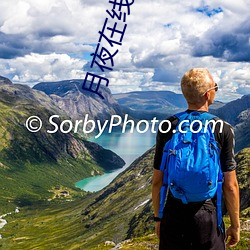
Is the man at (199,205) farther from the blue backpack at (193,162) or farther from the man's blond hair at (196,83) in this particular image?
the blue backpack at (193,162)

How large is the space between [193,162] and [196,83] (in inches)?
92.7

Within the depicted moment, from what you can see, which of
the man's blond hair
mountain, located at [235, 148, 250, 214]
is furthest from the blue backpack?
mountain, located at [235, 148, 250, 214]

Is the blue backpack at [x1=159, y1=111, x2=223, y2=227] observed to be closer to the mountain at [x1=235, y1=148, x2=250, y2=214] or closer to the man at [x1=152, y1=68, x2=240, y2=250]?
the man at [x1=152, y1=68, x2=240, y2=250]

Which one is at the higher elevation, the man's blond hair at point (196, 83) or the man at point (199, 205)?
the man's blond hair at point (196, 83)

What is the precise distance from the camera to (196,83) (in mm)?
11078

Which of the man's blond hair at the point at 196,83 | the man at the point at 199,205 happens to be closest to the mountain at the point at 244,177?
the man at the point at 199,205

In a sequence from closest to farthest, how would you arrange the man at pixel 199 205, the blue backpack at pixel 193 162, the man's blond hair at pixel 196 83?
the blue backpack at pixel 193 162 < the man at pixel 199 205 < the man's blond hair at pixel 196 83

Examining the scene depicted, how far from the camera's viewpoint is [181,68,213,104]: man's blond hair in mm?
11086

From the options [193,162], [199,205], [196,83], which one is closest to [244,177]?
[199,205]

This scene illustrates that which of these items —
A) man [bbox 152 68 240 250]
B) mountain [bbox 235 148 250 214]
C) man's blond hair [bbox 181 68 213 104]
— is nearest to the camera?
man [bbox 152 68 240 250]

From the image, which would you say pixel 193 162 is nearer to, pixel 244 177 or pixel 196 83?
pixel 196 83

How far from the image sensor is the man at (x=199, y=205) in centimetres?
1089

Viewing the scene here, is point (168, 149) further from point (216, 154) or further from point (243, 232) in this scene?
point (243, 232)

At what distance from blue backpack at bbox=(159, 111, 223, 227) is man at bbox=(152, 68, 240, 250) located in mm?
325
